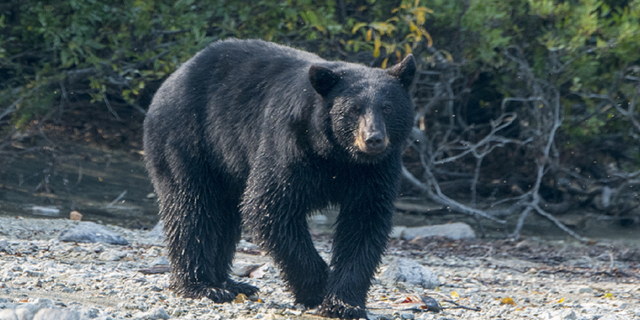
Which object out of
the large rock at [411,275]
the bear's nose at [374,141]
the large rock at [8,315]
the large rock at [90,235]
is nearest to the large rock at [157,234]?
the large rock at [90,235]

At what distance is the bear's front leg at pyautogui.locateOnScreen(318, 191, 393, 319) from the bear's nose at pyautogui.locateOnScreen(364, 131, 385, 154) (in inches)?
17.2

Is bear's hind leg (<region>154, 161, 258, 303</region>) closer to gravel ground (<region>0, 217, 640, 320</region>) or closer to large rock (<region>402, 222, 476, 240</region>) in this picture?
gravel ground (<region>0, 217, 640, 320</region>)

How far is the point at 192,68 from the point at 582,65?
5774 millimetres

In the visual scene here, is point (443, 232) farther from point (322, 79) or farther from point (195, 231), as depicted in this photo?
point (322, 79)

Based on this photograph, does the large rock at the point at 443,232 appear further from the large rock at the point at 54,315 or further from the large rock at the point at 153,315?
the large rock at the point at 54,315

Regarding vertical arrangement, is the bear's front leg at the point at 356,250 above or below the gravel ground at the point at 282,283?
above

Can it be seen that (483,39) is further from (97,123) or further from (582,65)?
(97,123)

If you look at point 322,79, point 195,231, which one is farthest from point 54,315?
point 322,79

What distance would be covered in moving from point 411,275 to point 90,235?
2930 mm

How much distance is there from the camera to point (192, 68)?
477 centimetres

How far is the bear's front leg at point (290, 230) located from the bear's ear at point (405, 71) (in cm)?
83

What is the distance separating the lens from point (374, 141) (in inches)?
143

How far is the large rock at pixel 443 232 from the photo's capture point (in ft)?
25.9

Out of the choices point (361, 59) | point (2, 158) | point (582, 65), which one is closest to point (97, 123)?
point (2, 158)
